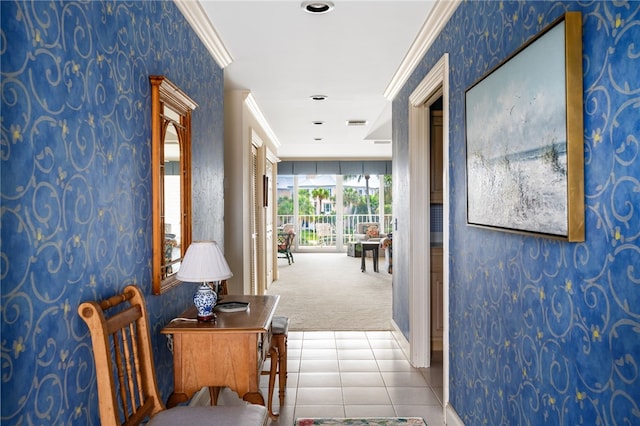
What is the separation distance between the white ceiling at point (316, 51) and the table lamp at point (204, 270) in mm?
1496

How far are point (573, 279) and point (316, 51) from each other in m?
2.82

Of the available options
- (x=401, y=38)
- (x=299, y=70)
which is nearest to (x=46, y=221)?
(x=401, y=38)

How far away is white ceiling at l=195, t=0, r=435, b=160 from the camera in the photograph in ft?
9.64

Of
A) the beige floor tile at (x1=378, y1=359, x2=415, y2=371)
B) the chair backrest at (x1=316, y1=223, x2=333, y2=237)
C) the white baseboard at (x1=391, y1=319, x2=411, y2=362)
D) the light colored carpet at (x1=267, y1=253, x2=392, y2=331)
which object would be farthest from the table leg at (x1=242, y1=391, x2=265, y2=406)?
the chair backrest at (x1=316, y1=223, x2=333, y2=237)

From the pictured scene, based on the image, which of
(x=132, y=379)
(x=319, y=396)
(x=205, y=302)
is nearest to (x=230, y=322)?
(x=205, y=302)

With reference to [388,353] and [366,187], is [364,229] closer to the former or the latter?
[366,187]

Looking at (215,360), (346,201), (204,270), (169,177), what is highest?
(346,201)

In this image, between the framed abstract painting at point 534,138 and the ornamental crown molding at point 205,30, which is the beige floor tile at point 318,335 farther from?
the framed abstract painting at point 534,138

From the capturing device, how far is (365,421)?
2.94 m

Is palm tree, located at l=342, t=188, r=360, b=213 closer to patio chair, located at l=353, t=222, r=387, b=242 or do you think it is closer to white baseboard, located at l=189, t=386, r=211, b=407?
patio chair, located at l=353, t=222, r=387, b=242

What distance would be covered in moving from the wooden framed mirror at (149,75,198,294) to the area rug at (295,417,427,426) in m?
1.22

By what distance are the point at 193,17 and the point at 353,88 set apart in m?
2.29

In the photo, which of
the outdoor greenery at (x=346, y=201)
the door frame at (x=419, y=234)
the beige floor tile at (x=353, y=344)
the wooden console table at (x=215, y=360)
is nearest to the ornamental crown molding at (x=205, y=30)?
the door frame at (x=419, y=234)

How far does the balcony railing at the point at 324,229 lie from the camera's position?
13234mm
